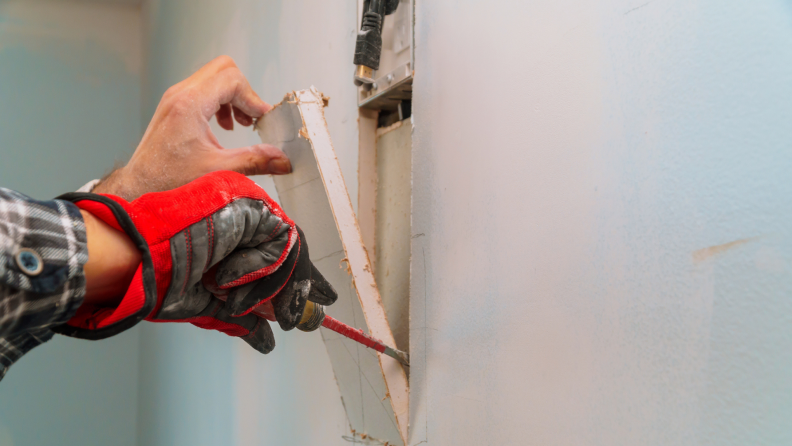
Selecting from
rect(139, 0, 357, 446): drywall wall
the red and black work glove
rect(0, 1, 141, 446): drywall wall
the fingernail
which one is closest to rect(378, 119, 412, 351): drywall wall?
rect(139, 0, 357, 446): drywall wall

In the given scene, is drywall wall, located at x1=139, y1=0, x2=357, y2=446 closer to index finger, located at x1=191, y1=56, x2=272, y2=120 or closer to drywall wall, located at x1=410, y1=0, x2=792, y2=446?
index finger, located at x1=191, y1=56, x2=272, y2=120

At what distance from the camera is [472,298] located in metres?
0.72

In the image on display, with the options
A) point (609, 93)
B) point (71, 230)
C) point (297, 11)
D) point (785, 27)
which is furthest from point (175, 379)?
point (785, 27)

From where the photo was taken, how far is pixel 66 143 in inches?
95.5

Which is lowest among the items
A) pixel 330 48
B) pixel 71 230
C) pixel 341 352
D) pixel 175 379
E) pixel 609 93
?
pixel 175 379

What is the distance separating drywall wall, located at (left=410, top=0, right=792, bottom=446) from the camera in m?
0.42

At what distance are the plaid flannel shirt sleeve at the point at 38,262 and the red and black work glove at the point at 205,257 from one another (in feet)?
0.11

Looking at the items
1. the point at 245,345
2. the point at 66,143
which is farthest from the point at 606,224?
the point at 66,143

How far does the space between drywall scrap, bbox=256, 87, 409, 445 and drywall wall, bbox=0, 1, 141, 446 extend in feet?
5.78

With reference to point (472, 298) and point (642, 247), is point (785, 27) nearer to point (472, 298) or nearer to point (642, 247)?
point (642, 247)

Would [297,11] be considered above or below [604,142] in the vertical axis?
above

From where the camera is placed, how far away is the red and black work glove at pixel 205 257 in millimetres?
425

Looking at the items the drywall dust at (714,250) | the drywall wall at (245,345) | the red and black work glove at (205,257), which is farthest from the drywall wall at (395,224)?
the drywall dust at (714,250)

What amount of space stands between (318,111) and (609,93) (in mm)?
445
